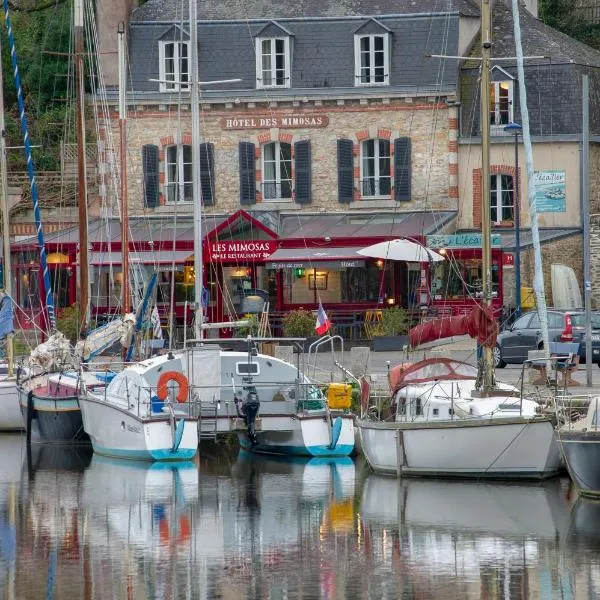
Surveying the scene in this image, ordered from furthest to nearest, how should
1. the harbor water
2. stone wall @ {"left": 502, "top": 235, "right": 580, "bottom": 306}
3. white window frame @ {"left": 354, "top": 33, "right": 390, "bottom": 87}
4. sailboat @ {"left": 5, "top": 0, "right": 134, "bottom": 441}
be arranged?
white window frame @ {"left": 354, "top": 33, "right": 390, "bottom": 87}
stone wall @ {"left": 502, "top": 235, "right": 580, "bottom": 306}
sailboat @ {"left": 5, "top": 0, "right": 134, "bottom": 441}
the harbor water

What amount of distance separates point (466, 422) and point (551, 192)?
962 inches

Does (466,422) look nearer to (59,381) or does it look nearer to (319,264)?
(59,381)

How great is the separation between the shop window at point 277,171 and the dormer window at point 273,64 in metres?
1.91

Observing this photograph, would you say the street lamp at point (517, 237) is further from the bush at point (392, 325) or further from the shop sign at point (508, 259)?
the bush at point (392, 325)

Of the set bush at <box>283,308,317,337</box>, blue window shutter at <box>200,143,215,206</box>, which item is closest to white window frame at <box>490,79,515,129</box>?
blue window shutter at <box>200,143,215,206</box>

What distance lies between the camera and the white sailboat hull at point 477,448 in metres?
27.3

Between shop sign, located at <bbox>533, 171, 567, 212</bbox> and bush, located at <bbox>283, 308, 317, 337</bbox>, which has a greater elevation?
shop sign, located at <bbox>533, 171, 567, 212</bbox>

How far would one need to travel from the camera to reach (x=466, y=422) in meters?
27.5

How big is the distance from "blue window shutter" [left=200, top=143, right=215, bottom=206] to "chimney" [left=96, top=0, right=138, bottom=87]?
3.51 metres

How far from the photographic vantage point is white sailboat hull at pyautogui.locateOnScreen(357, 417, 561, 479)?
89.6 ft

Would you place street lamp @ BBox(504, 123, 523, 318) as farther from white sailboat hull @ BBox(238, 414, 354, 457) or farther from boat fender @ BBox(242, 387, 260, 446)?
boat fender @ BBox(242, 387, 260, 446)

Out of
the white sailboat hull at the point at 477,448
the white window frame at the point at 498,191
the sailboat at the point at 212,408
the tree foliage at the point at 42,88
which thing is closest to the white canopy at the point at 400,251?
the white window frame at the point at 498,191

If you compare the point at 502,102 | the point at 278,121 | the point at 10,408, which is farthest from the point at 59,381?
the point at 502,102

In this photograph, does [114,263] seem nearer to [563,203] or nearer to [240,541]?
[563,203]
